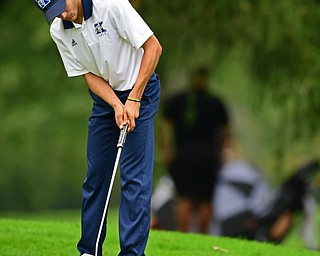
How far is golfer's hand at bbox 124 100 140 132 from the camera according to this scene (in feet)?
20.9

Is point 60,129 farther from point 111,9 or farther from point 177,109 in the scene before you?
Answer: point 111,9

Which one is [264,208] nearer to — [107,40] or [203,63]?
[203,63]

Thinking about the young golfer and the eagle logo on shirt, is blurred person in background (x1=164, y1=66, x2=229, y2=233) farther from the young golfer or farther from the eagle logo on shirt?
the eagle logo on shirt

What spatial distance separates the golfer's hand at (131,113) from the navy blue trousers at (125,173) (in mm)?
102

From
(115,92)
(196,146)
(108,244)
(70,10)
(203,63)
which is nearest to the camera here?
(70,10)

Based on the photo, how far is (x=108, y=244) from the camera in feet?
26.7

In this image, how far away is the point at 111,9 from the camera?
6.26 metres

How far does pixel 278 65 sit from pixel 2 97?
7.49 meters

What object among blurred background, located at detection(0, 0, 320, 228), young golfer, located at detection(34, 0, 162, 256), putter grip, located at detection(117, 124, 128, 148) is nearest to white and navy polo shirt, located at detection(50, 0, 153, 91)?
young golfer, located at detection(34, 0, 162, 256)

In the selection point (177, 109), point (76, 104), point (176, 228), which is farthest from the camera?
point (76, 104)

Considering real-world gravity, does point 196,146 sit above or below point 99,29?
below

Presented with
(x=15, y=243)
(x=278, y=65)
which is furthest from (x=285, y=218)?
(x=15, y=243)

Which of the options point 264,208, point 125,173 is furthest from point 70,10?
point 264,208

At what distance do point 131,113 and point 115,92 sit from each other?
274 millimetres
